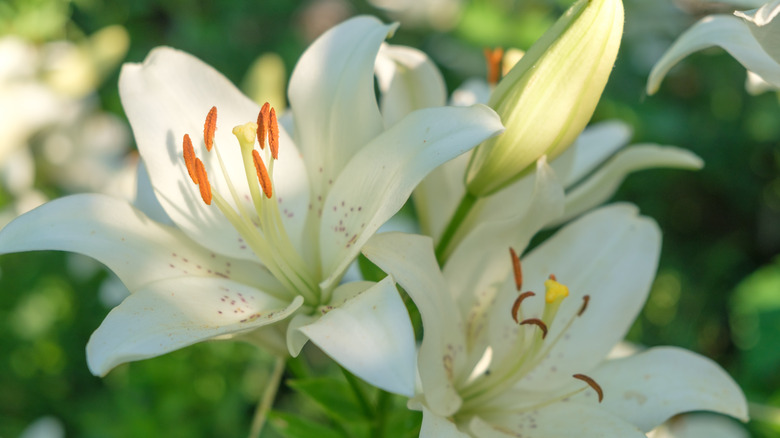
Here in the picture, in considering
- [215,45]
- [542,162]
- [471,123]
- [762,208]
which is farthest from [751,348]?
[215,45]

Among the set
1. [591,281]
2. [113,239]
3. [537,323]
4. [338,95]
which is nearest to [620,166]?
[591,281]

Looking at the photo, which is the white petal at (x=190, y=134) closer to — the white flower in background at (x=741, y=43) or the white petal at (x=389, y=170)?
the white petal at (x=389, y=170)

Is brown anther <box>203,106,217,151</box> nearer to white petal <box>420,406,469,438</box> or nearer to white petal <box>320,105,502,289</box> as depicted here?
white petal <box>320,105,502,289</box>

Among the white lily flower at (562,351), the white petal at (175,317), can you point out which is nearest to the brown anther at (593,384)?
the white lily flower at (562,351)

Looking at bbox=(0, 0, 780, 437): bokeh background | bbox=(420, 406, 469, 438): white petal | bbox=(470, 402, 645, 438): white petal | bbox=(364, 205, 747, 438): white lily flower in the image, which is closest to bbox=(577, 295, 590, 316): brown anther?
bbox=(364, 205, 747, 438): white lily flower

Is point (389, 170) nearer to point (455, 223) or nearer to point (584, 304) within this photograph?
point (455, 223)
